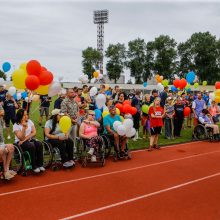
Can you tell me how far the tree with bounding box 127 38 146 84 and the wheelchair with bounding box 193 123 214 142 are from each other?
2421 inches

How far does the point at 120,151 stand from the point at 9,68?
8.45m

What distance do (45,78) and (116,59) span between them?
69996 millimetres

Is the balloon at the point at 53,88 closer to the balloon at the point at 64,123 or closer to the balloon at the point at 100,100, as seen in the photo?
the balloon at the point at 64,123

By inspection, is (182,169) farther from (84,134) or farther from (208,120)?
(208,120)

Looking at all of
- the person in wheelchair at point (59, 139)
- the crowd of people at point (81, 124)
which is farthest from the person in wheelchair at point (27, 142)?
the person in wheelchair at point (59, 139)

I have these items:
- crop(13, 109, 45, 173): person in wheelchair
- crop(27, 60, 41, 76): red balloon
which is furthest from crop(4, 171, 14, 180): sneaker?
crop(27, 60, 41, 76): red balloon

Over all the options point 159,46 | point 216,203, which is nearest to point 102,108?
point 216,203

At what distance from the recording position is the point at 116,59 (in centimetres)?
7625

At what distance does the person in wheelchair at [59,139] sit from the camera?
716 centimetres

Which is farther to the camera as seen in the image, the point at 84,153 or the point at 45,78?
the point at 84,153

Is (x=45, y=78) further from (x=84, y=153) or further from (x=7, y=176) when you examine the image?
(x=84, y=153)

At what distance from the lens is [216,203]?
529 cm

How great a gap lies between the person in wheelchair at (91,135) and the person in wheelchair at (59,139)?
51 centimetres

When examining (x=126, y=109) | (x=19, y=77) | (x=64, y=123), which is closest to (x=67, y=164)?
(x=64, y=123)
